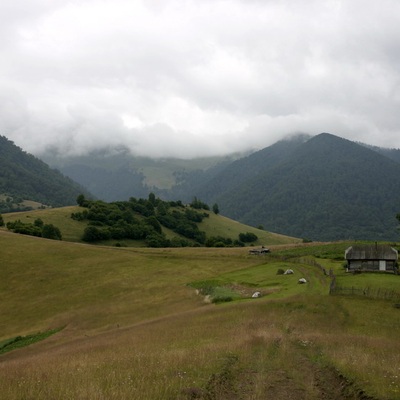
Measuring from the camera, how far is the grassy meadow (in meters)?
15.9

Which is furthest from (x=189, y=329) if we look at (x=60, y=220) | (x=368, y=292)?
(x=60, y=220)

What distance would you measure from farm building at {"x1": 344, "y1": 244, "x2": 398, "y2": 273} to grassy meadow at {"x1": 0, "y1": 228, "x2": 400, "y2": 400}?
268 cm

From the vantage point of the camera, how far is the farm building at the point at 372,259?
217 feet

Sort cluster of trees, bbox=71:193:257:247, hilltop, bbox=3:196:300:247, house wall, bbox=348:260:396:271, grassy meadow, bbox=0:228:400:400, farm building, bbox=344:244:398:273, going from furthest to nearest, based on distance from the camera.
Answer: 1. cluster of trees, bbox=71:193:257:247
2. hilltop, bbox=3:196:300:247
3. house wall, bbox=348:260:396:271
4. farm building, bbox=344:244:398:273
5. grassy meadow, bbox=0:228:400:400

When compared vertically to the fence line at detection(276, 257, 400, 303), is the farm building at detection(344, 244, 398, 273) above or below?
above

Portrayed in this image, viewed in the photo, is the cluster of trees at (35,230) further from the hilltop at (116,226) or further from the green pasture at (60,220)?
the green pasture at (60,220)

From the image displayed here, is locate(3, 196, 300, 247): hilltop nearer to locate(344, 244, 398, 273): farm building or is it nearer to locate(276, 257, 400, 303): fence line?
locate(344, 244, 398, 273): farm building

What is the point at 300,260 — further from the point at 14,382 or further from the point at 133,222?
the point at 133,222

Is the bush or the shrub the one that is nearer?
the bush

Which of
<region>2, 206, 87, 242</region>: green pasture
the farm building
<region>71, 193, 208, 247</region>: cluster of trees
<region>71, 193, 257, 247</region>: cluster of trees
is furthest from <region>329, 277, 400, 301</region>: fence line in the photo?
<region>2, 206, 87, 242</region>: green pasture

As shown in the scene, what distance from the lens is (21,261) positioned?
266 ft

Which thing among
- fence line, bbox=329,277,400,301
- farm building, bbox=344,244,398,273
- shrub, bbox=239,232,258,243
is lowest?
shrub, bbox=239,232,258,243

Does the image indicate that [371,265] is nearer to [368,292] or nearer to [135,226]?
[368,292]

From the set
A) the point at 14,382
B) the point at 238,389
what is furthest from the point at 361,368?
the point at 14,382
